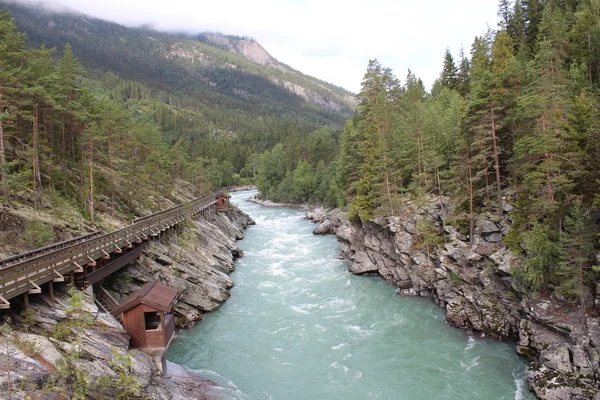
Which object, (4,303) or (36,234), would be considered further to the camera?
(36,234)

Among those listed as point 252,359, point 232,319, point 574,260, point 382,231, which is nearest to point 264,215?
point 382,231

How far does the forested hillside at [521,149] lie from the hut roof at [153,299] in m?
19.4

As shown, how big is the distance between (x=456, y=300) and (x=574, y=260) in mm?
9861

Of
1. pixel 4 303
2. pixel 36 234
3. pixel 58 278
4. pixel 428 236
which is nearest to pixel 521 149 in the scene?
pixel 428 236

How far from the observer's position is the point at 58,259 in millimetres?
17844

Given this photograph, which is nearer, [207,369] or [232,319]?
[207,369]

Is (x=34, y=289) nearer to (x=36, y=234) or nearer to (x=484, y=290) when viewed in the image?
(x=36, y=234)

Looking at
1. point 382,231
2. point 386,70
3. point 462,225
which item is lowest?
point 382,231

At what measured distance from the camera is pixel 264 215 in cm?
8156

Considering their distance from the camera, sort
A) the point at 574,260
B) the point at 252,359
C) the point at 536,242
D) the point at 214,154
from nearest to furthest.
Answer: the point at 574,260 < the point at 536,242 < the point at 252,359 < the point at 214,154

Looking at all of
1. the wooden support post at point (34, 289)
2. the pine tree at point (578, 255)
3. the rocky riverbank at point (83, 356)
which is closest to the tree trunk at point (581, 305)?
the pine tree at point (578, 255)

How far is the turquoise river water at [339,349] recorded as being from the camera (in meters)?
19.7

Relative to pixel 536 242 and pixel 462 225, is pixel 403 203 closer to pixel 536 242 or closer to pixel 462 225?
pixel 462 225

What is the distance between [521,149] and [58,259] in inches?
1045
